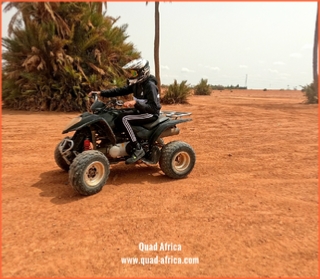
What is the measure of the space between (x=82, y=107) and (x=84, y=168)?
9.00m

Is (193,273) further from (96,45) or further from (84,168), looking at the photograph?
(96,45)

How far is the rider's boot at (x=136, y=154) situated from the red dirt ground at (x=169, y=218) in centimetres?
35

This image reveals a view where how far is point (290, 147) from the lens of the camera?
20.9 feet

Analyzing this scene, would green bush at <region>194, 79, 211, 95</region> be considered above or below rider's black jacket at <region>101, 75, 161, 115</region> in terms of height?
above

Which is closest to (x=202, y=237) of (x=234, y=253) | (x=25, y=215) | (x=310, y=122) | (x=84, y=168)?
(x=234, y=253)

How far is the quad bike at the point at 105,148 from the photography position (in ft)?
12.3

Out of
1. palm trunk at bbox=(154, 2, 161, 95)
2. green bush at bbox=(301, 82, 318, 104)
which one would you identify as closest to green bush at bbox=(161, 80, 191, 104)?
palm trunk at bbox=(154, 2, 161, 95)

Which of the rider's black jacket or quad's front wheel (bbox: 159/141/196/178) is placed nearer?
the rider's black jacket

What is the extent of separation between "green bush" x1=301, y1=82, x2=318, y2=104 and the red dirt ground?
1293 centimetres

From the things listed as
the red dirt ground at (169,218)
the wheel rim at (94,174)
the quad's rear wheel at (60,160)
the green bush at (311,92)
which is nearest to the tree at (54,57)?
the red dirt ground at (169,218)

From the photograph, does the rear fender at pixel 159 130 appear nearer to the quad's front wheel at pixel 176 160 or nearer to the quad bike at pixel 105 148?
the quad bike at pixel 105 148

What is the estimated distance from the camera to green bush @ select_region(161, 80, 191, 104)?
1562 cm

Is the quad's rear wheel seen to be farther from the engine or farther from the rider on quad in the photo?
the rider on quad

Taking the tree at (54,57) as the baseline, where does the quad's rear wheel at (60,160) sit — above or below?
below
